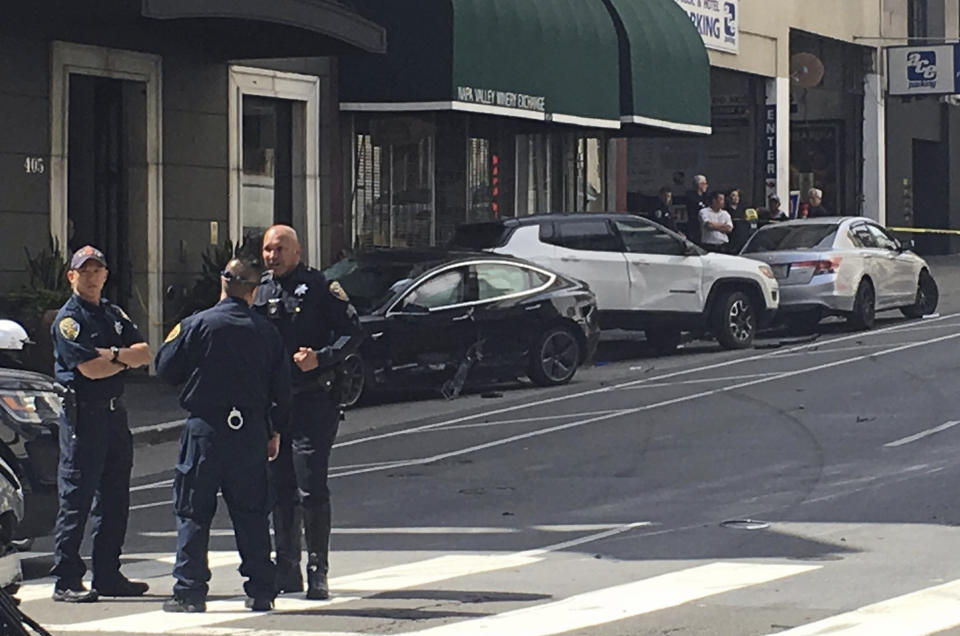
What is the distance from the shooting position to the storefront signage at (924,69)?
37688 millimetres

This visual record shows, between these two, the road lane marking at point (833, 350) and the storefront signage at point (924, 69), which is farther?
the storefront signage at point (924, 69)

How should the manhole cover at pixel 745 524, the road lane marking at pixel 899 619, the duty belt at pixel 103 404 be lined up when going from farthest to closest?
the manhole cover at pixel 745 524, the duty belt at pixel 103 404, the road lane marking at pixel 899 619

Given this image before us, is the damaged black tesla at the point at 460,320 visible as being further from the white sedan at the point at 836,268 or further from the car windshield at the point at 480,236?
the white sedan at the point at 836,268

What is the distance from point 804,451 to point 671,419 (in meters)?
2.28

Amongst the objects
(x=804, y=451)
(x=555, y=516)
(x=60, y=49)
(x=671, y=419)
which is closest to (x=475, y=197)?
(x=60, y=49)

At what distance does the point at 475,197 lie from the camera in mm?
27828

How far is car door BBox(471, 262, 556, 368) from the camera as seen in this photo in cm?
1941

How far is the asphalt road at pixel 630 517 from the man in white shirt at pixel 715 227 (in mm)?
7632

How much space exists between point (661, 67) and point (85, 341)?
19598 mm

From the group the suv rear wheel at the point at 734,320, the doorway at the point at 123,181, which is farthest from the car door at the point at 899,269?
the doorway at the point at 123,181

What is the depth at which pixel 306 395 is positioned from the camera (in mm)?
9656

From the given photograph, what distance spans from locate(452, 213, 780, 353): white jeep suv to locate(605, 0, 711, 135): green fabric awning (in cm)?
488

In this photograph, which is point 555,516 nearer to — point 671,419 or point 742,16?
point 671,419

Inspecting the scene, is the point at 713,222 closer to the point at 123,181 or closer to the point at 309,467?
the point at 123,181
